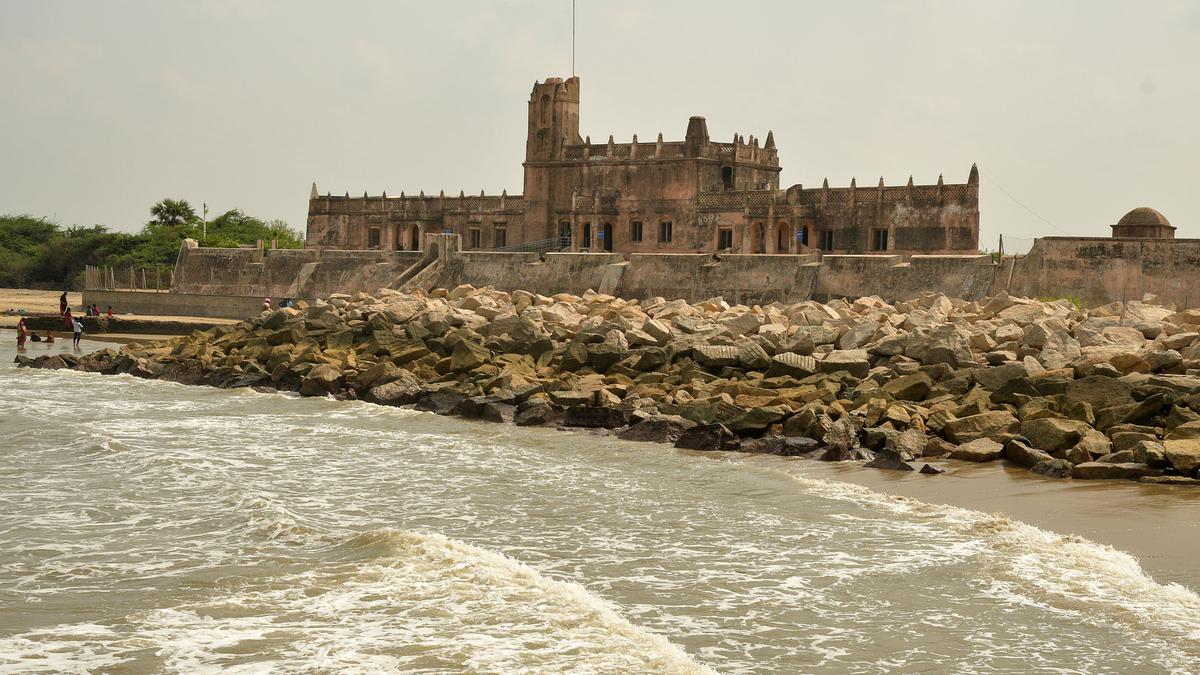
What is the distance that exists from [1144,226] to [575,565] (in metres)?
18.6

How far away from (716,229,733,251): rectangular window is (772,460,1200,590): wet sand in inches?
1000

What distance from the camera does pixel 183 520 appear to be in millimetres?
10570

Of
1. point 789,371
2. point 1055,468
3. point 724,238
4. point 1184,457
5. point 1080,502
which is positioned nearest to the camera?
point 1080,502

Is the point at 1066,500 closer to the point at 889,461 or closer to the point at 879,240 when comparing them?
the point at 889,461

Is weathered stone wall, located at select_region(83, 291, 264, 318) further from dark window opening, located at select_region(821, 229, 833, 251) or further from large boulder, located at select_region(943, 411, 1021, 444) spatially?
large boulder, located at select_region(943, 411, 1021, 444)

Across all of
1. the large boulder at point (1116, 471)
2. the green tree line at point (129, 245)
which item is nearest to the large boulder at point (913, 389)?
the large boulder at point (1116, 471)

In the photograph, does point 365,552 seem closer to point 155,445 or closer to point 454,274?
point 155,445

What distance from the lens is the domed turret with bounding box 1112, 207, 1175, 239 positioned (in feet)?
78.9

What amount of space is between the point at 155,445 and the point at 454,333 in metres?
7.02

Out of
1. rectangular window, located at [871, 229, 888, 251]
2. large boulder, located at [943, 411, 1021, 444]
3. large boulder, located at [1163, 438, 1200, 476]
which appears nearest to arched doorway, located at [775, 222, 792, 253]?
rectangular window, located at [871, 229, 888, 251]

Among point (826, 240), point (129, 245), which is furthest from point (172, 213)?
point (826, 240)

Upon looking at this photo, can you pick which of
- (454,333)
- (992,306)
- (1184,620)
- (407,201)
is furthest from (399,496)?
(407,201)

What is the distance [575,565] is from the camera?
8992 mm

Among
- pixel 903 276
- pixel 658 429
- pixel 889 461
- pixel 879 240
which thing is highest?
pixel 879 240
